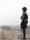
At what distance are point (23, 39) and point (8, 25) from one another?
7.94 feet

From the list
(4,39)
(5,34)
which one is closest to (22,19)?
(4,39)

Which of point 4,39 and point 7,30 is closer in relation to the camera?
point 4,39

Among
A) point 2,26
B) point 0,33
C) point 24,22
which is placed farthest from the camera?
point 2,26

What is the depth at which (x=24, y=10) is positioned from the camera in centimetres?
190

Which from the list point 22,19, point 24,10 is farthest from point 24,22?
point 24,10

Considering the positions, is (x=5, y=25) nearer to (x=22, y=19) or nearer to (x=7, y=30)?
(x=7, y=30)

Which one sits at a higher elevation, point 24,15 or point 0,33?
point 24,15

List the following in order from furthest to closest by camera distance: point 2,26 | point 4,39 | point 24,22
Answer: point 2,26, point 4,39, point 24,22

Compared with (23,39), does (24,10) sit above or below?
above

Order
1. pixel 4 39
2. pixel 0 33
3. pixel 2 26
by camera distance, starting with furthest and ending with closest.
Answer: pixel 2 26, pixel 0 33, pixel 4 39

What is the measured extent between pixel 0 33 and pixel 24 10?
244 centimetres

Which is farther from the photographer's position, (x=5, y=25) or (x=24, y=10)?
(x=5, y=25)

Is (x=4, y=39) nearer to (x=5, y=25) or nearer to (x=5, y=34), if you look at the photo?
(x=5, y=34)

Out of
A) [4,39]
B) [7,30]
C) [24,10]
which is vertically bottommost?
[4,39]
